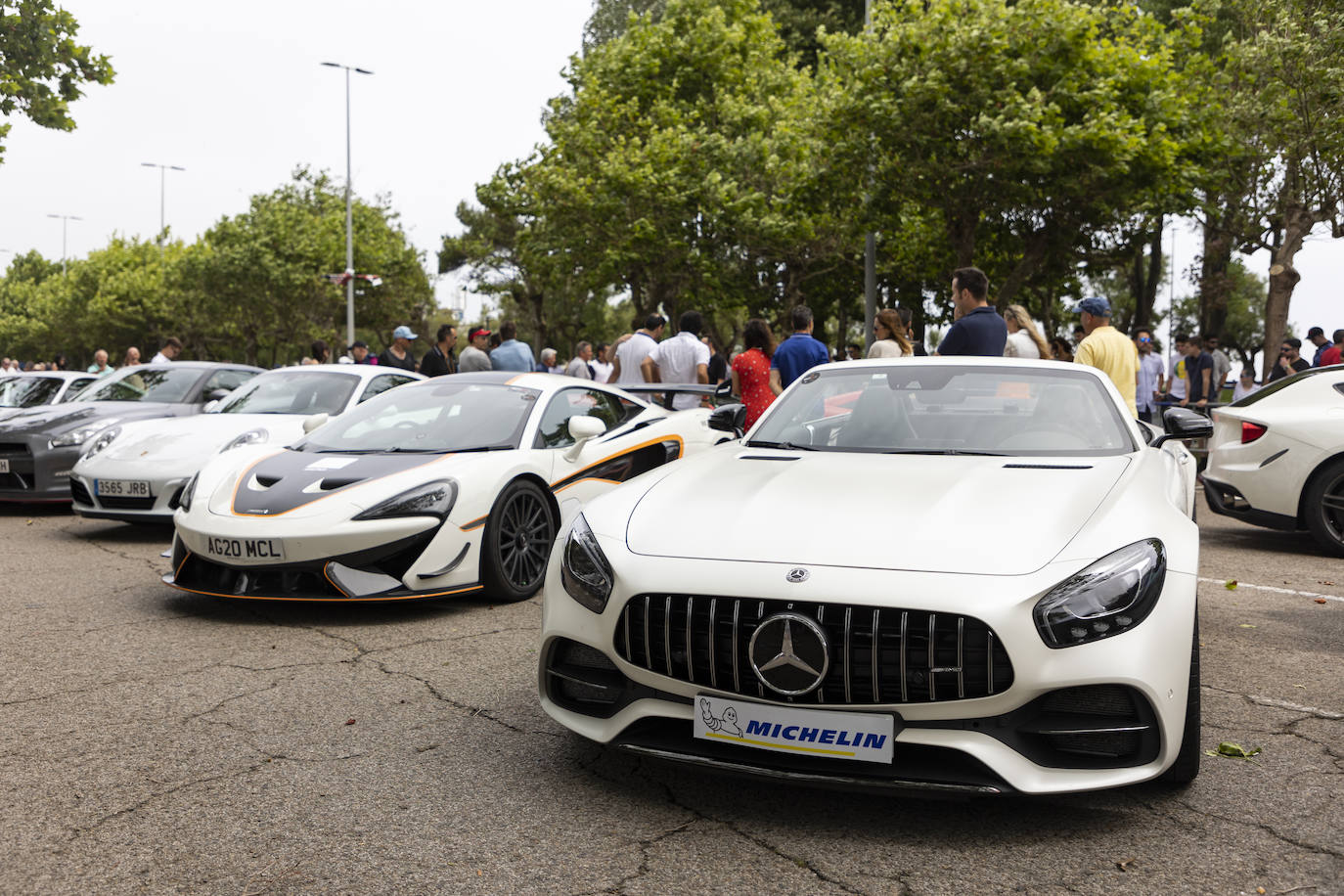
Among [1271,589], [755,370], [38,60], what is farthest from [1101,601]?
[38,60]

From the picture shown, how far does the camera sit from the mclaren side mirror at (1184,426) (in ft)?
15.6

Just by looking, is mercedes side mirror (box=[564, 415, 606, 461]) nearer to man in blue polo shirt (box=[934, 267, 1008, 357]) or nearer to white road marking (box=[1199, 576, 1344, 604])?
man in blue polo shirt (box=[934, 267, 1008, 357])

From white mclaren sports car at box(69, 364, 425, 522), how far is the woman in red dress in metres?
2.77

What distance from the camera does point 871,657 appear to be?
304 cm

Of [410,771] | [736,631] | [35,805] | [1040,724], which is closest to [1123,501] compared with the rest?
[1040,724]

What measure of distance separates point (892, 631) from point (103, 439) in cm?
775

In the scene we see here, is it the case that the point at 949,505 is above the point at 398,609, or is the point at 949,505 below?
above

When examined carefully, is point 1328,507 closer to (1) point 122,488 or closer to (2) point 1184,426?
(2) point 1184,426

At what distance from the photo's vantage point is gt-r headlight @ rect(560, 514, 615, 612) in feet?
11.1

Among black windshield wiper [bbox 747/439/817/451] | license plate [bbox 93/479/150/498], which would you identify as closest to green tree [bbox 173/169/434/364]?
license plate [bbox 93/479/150/498]

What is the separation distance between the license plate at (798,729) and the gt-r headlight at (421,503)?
2.91 metres

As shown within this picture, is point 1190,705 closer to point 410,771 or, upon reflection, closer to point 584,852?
point 584,852

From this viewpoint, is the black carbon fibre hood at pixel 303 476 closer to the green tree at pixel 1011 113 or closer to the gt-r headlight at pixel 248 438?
the gt-r headlight at pixel 248 438

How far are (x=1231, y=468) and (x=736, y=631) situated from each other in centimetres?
662
